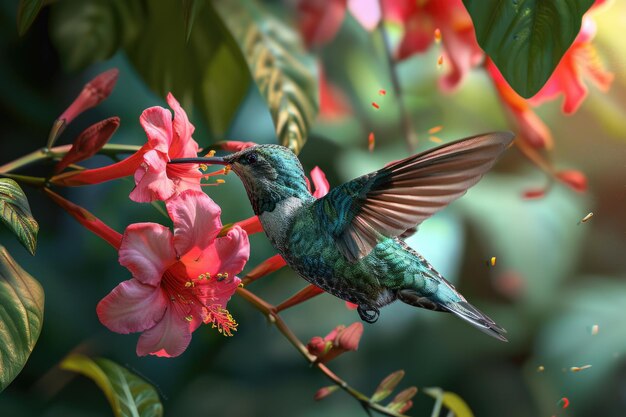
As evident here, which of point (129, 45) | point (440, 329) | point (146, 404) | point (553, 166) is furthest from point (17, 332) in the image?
point (553, 166)

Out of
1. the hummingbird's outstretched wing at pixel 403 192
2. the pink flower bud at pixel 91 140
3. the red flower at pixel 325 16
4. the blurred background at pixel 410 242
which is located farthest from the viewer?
the red flower at pixel 325 16

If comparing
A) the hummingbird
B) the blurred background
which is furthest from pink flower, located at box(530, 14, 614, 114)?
the hummingbird

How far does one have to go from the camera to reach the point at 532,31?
719mm

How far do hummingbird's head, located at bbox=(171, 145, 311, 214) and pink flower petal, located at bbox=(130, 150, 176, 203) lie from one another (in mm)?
24

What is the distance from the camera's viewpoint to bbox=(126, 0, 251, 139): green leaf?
787 mm

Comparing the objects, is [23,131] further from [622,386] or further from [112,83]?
[622,386]

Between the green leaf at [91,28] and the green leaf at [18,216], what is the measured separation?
7.0 inches

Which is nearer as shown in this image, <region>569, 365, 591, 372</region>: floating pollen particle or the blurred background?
the blurred background

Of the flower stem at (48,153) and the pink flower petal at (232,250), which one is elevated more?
the flower stem at (48,153)

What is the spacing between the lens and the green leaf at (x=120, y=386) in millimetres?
738

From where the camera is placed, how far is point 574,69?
2.98 feet

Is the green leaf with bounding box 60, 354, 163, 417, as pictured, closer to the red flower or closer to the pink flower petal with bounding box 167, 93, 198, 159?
the pink flower petal with bounding box 167, 93, 198, 159

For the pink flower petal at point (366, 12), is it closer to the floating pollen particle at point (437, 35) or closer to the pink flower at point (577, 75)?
the floating pollen particle at point (437, 35)

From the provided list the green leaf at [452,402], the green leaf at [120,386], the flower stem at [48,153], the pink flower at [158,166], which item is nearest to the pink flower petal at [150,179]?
the pink flower at [158,166]
